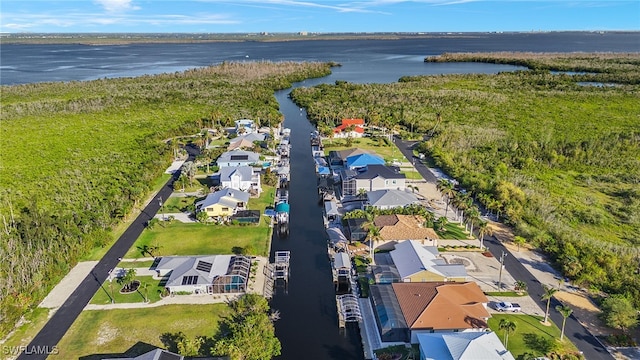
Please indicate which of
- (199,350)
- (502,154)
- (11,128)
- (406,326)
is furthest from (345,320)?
(11,128)

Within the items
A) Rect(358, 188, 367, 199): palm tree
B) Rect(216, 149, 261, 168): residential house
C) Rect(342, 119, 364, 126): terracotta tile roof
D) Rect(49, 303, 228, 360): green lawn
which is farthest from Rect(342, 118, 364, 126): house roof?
Rect(49, 303, 228, 360): green lawn

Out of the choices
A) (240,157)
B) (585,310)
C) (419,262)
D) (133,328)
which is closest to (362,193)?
(419,262)

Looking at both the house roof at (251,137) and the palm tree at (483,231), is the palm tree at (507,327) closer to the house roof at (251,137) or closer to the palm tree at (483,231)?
the palm tree at (483,231)

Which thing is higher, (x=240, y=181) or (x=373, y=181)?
(x=373, y=181)

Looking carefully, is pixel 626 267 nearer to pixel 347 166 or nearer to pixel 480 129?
pixel 347 166

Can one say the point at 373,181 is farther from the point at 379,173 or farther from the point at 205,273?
the point at 205,273

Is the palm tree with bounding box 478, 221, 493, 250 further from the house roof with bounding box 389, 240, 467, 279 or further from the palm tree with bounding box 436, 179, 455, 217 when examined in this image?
the house roof with bounding box 389, 240, 467, 279

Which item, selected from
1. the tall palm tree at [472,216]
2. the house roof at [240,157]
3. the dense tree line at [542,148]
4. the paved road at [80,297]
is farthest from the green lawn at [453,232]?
the paved road at [80,297]
